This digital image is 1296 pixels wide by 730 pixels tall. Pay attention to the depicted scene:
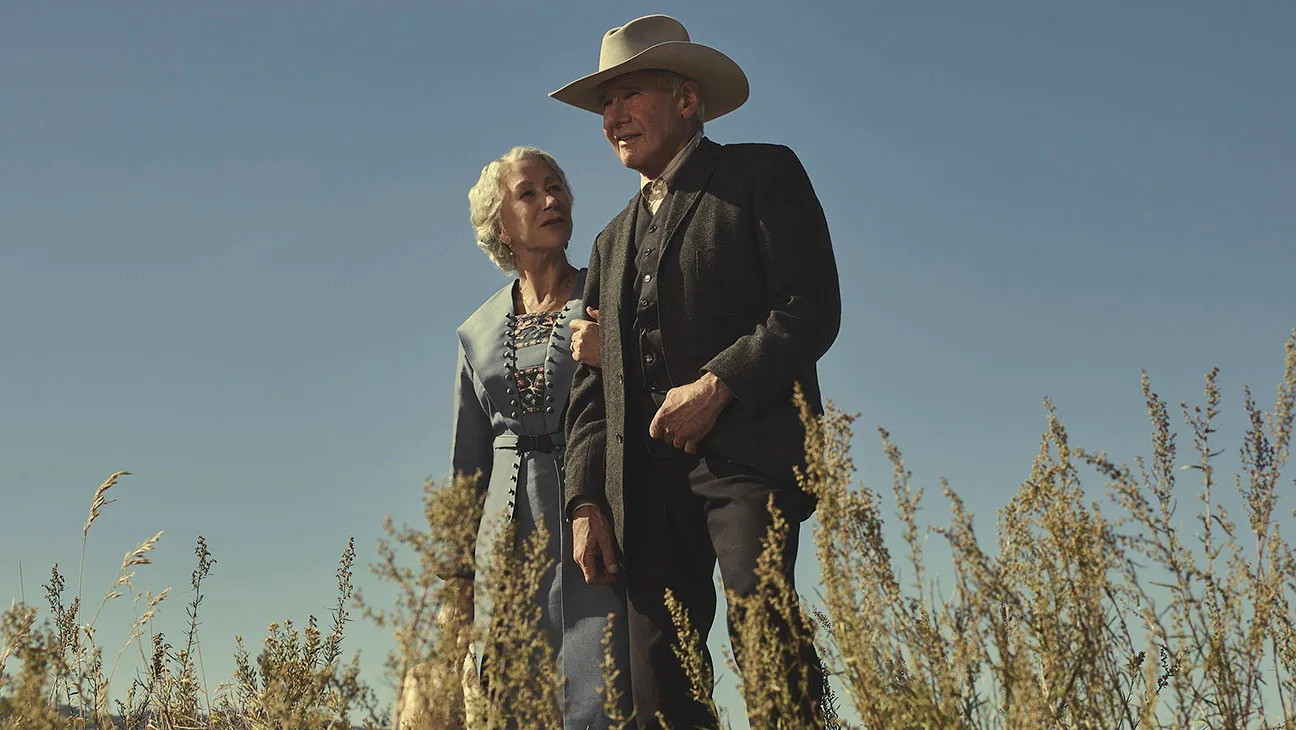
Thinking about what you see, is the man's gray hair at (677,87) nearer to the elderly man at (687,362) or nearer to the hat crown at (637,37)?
the elderly man at (687,362)

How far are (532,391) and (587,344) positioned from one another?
63cm

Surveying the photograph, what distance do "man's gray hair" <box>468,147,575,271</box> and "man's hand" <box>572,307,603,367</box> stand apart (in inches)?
40.9

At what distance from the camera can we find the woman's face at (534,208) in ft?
15.7

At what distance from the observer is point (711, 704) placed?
114 inches

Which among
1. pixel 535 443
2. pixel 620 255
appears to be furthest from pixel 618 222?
pixel 535 443

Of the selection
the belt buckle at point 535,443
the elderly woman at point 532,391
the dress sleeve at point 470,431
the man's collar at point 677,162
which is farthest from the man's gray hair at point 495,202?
the man's collar at point 677,162

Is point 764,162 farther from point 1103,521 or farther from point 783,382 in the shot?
point 1103,521

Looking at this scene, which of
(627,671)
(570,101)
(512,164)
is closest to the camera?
(627,671)

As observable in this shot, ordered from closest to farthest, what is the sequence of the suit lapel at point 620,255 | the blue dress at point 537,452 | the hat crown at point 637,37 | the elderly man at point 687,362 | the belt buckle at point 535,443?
the elderly man at point 687,362
the suit lapel at point 620,255
the hat crown at point 637,37
the blue dress at point 537,452
the belt buckle at point 535,443

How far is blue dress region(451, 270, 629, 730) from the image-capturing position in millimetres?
4273

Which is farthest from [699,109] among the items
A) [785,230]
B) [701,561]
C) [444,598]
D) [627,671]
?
[444,598]

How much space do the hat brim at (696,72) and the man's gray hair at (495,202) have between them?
67 centimetres

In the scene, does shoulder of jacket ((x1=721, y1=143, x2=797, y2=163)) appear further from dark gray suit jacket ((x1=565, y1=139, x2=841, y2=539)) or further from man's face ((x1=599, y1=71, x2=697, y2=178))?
man's face ((x1=599, y1=71, x2=697, y2=178))

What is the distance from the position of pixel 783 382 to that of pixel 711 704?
903 mm
